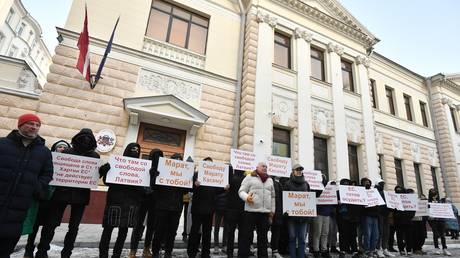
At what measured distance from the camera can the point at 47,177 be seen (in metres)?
3.07

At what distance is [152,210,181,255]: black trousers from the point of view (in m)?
3.96

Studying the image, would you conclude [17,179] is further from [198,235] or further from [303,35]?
[303,35]

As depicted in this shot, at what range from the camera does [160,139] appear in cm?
897

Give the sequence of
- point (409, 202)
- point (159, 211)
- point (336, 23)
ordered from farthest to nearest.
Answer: point (336, 23), point (409, 202), point (159, 211)

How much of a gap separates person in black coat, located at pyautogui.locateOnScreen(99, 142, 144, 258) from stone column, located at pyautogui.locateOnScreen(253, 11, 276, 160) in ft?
19.7

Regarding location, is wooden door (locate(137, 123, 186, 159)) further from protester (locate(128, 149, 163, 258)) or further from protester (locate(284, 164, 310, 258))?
protester (locate(284, 164, 310, 258))

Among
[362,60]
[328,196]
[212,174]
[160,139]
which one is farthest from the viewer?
[362,60]

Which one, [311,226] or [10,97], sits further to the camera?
[10,97]

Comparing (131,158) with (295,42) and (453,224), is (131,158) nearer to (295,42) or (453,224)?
(295,42)

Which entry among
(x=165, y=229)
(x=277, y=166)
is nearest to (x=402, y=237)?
(x=277, y=166)

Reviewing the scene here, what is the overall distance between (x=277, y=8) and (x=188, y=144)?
8003 mm

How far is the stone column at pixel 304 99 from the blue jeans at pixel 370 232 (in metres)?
4.68

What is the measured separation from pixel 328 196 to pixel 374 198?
3.65 ft

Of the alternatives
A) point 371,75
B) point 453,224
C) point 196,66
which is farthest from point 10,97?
point 371,75
